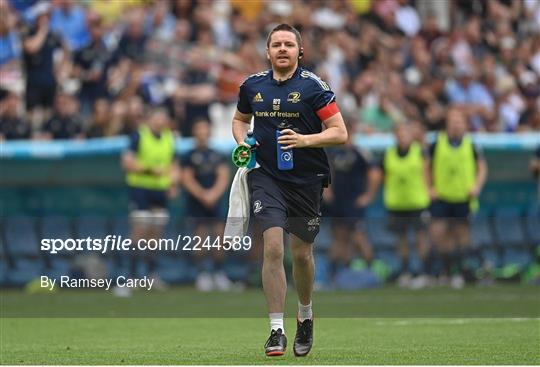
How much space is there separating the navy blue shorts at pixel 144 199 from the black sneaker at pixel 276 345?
954cm

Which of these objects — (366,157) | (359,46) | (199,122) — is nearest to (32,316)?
(199,122)

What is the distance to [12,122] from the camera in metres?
20.1

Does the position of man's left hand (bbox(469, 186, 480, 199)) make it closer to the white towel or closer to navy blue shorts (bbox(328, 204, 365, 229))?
navy blue shorts (bbox(328, 204, 365, 229))

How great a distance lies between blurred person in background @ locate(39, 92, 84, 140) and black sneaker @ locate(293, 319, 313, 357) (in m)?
10.5

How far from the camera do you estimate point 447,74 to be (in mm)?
24203

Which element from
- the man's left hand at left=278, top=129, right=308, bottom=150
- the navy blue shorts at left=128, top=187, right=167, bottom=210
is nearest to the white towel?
the man's left hand at left=278, top=129, right=308, bottom=150

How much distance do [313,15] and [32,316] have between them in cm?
1096

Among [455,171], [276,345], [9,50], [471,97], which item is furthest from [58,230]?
[471,97]

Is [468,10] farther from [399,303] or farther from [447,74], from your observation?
[399,303]

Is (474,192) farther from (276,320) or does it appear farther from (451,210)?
(276,320)

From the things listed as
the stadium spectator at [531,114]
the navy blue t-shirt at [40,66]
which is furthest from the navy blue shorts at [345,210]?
the navy blue t-shirt at [40,66]

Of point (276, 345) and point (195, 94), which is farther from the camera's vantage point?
point (195, 94)

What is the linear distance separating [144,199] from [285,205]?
9.48 meters

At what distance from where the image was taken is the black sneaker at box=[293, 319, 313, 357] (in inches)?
395
